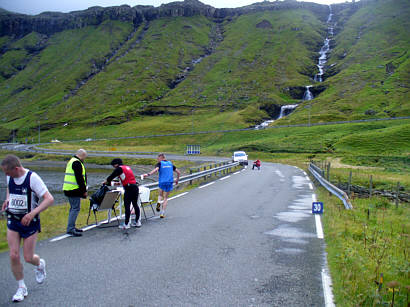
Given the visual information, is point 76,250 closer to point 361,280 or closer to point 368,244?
point 361,280

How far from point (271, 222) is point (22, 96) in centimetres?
21008

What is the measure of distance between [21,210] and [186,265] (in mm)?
2771

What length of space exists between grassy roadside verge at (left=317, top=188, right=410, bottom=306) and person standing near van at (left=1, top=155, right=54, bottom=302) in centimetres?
411

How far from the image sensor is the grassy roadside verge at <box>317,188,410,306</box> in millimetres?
4734

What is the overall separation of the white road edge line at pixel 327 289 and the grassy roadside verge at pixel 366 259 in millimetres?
72

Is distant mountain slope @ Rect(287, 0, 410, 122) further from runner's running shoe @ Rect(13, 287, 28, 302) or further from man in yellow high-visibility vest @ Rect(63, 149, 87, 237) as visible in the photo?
runner's running shoe @ Rect(13, 287, 28, 302)

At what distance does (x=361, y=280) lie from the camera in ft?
17.5

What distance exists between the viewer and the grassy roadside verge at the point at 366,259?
4734 mm

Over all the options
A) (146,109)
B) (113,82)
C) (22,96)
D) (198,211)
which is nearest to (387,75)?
(146,109)

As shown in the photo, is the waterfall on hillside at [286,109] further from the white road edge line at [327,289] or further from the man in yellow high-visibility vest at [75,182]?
the white road edge line at [327,289]

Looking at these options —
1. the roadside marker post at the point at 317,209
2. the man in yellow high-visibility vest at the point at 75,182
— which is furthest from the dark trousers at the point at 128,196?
the roadside marker post at the point at 317,209

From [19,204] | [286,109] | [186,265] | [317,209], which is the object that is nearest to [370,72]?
[286,109]

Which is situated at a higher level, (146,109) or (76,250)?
(146,109)

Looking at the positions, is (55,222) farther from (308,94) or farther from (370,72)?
(370,72)
